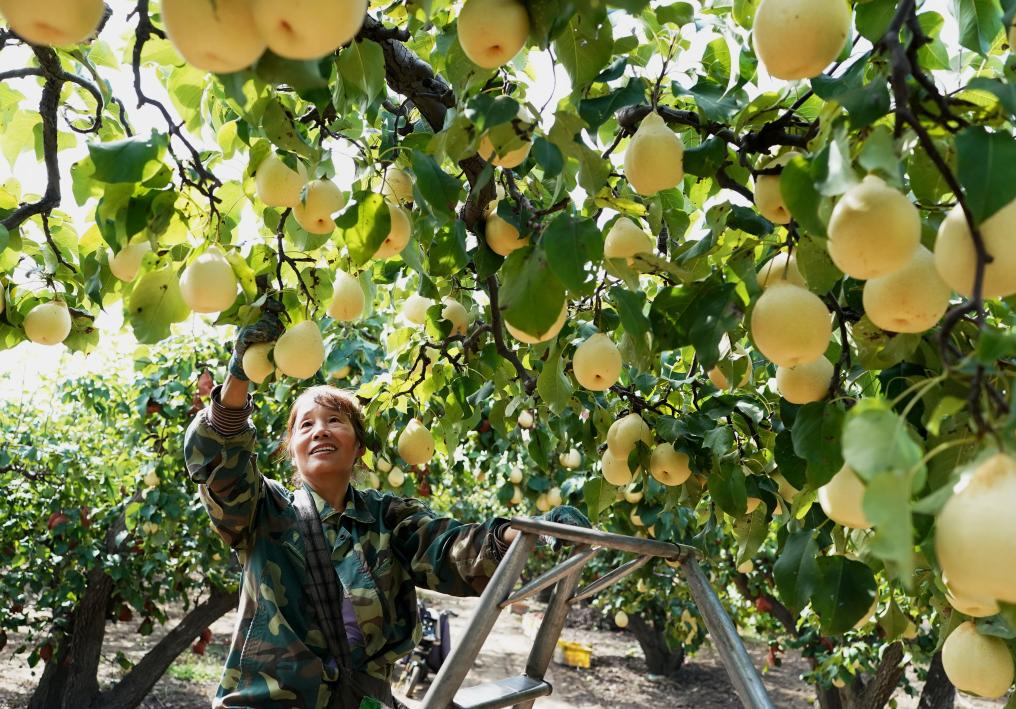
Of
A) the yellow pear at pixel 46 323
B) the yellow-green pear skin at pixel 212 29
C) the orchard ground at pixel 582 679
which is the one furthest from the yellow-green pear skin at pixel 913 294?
the orchard ground at pixel 582 679

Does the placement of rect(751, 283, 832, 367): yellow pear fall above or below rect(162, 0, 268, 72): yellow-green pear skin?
above

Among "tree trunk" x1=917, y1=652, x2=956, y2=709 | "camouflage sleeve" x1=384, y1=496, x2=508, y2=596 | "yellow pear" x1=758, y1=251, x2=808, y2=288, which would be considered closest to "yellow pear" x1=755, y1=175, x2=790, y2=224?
"yellow pear" x1=758, y1=251, x2=808, y2=288

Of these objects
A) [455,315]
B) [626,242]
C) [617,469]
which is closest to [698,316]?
[626,242]

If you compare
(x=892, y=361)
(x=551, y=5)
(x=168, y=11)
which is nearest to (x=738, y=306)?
(x=892, y=361)

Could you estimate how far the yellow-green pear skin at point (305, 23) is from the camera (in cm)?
70

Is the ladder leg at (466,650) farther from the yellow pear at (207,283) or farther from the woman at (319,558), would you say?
the yellow pear at (207,283)

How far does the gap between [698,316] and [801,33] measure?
0.38 meters

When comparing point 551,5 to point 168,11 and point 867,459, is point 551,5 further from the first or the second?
point 867,459

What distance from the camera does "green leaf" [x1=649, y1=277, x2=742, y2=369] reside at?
3.72 feet

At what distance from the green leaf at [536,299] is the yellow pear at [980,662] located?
3.16 feet

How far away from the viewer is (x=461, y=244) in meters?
1.43

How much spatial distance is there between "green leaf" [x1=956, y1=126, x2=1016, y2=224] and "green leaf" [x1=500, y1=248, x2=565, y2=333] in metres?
0.50

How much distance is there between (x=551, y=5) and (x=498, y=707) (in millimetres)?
1746

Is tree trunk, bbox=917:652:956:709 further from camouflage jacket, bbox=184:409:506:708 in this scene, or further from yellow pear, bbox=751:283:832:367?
yellow pear, bbox=751:283:832:367
